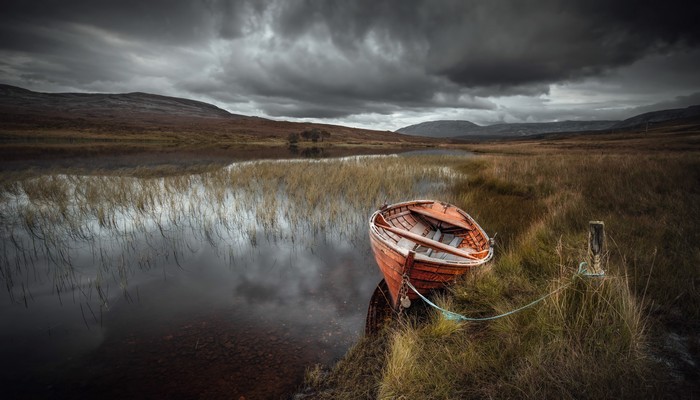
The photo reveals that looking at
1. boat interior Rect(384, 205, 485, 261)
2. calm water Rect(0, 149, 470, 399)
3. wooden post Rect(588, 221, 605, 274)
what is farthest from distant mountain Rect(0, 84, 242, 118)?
wooden post Rect(588, 221, 605, 274)

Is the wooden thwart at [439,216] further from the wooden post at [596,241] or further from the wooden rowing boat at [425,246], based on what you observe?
the wooden post at [596,241]

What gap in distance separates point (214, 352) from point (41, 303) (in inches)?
168

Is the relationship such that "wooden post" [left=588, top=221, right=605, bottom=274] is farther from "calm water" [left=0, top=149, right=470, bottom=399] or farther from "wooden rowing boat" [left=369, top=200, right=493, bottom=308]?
"calm water" [left=0, top=149, right=470, bottom=399]

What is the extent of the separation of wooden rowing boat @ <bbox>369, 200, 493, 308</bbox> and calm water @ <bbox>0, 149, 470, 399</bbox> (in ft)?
3.76

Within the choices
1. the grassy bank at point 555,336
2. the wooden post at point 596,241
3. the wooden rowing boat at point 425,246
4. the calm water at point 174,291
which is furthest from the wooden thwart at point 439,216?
the wooden post at point 596,241

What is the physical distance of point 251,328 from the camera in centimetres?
543

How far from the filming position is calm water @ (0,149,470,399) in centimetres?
440

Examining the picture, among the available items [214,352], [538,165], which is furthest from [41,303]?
[538,165]

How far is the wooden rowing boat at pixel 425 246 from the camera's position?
212 inches

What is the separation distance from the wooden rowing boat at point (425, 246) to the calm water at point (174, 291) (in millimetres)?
1147

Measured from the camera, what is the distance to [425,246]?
23.7ft

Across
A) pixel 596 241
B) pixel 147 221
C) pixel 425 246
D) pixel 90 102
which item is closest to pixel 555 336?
pixel 596 241

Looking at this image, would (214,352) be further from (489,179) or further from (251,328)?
(489,179)

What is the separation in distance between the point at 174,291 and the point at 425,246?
5.90m
